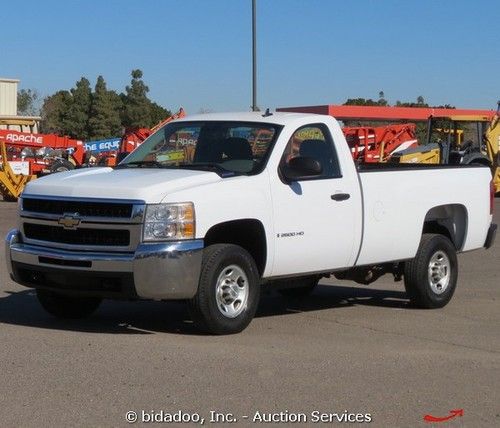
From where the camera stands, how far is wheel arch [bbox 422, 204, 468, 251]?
10.8 m

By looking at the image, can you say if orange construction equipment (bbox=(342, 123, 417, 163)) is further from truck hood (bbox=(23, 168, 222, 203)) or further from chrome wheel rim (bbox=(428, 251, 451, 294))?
truck hood (bbox=(23, 168, 222, 203))

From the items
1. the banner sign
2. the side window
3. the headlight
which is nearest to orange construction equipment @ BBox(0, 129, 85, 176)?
the banner sign

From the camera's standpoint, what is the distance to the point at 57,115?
69000 millimetres

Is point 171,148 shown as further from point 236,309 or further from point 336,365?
point 336,365

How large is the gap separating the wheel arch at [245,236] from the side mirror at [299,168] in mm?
578

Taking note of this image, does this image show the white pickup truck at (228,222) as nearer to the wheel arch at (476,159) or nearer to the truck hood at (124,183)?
the truck hood at (124,183)

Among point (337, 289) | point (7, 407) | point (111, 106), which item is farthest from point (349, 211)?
point (111, 106)

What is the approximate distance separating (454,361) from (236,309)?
1.92m

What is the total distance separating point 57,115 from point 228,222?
62.2 m

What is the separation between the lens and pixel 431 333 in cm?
910

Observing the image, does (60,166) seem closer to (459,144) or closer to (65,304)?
(459,144)

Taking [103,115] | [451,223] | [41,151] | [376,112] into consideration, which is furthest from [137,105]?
[451,223]

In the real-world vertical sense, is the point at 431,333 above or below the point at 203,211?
below

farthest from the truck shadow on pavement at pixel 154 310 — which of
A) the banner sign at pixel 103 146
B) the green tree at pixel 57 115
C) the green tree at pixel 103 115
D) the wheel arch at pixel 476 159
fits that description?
the green tree at pixel 57 115
